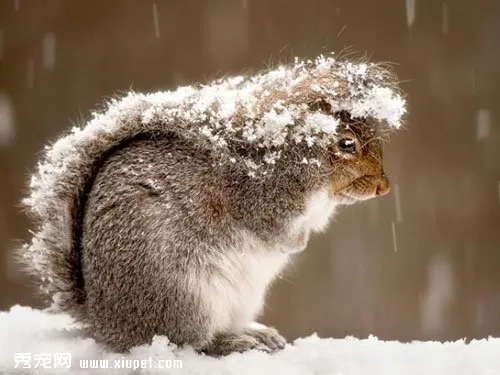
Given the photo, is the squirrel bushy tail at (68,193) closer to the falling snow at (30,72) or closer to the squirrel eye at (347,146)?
the squirrel eye at (347,146)

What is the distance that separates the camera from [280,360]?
1.96m

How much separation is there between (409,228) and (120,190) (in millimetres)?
3563

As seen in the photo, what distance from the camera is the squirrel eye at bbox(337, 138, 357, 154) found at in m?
2.09

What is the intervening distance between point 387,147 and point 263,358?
326 cm

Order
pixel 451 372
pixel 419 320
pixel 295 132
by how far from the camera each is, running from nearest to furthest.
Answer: pixel 451 372 < pixel 295 132 < pixel 419 320

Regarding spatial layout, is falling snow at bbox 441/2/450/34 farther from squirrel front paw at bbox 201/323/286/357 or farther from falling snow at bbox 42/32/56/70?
squirrel front paw at bbox 201/323/286/357

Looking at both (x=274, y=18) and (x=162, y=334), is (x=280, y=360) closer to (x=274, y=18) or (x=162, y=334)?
(x=162, y=334)

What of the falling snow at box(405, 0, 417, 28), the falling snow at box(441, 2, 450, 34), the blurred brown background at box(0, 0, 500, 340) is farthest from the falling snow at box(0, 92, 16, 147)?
the falling snow at box(441, 2, 450, 34)

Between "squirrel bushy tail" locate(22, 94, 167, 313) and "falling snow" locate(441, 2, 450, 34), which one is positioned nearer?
"squirrel bushy tail" locate(22, 94, 167, 313)

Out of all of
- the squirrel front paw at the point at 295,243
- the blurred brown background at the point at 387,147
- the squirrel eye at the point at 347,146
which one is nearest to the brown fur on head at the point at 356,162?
the squirrel eye at the point at 347,146

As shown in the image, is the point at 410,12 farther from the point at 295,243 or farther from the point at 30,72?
the point at 295,243

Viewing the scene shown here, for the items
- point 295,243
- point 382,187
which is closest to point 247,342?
point 295,243

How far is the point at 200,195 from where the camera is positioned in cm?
194

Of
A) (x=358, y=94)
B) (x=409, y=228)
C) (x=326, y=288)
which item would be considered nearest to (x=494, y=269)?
(x=409, y=228)
